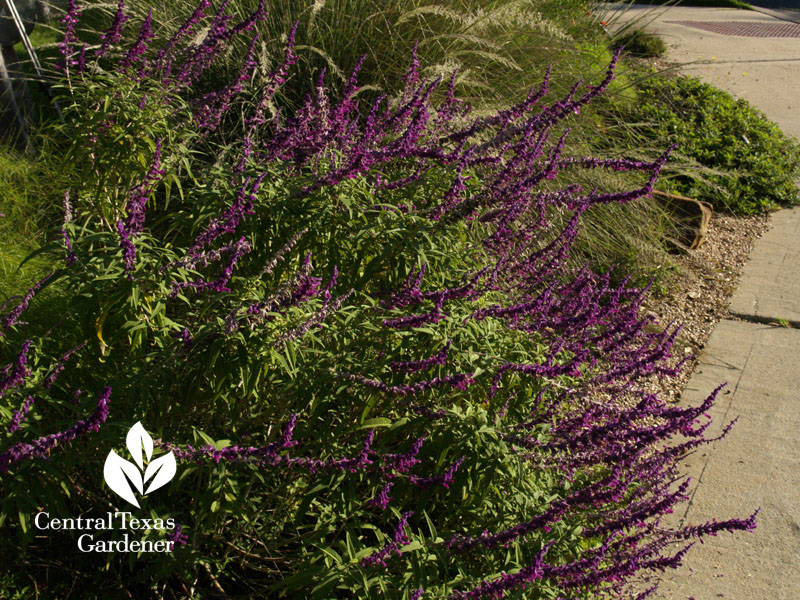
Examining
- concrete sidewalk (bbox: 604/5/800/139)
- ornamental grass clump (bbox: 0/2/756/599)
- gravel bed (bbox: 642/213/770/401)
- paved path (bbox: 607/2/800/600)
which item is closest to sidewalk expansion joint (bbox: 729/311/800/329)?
paved path (bbox: 607/2/800/600)

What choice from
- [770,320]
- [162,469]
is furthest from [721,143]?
[162,469]

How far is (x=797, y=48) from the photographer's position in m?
13.7

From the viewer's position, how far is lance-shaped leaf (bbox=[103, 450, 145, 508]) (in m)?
2.24

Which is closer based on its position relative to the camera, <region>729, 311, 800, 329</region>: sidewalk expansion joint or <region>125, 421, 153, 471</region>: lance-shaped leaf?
<region>125, 421, 153, 471</region>: lance-shaped leaf

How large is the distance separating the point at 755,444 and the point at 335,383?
8.73ft

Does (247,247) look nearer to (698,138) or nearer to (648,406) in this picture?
(648,406)

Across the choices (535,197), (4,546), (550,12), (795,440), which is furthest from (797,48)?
(4,546)

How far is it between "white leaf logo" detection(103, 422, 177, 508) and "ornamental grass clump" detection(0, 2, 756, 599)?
55 mm

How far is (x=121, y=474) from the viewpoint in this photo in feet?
7.43

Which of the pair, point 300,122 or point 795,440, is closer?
point 300,122

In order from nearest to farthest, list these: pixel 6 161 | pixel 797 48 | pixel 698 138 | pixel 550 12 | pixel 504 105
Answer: pixel 6 161
pixel 504 105
pixel 550 12
pixel 698 138
pixel 797 48

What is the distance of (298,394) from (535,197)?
59.6 inches

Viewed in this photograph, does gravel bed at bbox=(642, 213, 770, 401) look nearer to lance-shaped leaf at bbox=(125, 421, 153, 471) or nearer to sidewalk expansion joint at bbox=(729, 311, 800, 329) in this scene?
sidewalk expansion joint at bbox=(729, 311, 800, 329)

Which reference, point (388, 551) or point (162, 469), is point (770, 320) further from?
point (162, 469)
